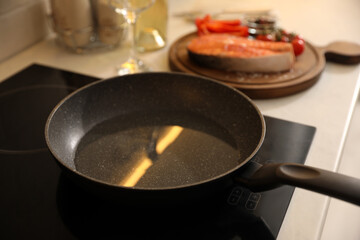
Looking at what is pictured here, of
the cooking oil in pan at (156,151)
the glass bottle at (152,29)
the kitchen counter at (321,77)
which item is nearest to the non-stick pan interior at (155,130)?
the cooking oil in pan at (156,151)

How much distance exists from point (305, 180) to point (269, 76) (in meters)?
0.48

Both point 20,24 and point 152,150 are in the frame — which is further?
point 20,24

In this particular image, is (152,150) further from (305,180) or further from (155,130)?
(305,180)

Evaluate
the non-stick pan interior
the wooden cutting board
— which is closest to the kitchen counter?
the wooden cutting board

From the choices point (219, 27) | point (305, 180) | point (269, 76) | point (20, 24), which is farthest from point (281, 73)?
point (20, 24)

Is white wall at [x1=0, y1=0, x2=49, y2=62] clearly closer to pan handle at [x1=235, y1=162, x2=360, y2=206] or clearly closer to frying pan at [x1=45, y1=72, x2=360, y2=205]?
frying pan at [x1=45, y1=72, x2=360, y2=205]

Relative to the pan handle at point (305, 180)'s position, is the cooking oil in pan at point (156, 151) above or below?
below

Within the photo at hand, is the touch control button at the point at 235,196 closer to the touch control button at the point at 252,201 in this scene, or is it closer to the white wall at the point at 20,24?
the touch control button at the point at 252,201

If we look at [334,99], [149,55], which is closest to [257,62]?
[334,99]

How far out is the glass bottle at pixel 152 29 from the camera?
1029 mm

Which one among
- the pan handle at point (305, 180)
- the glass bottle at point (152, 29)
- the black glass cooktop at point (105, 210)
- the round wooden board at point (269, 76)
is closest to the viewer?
the pan handle at point (305, 180)

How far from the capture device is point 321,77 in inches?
36.8

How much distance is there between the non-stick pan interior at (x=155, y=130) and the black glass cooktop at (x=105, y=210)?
0.13 ft

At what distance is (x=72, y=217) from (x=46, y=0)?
692mm
